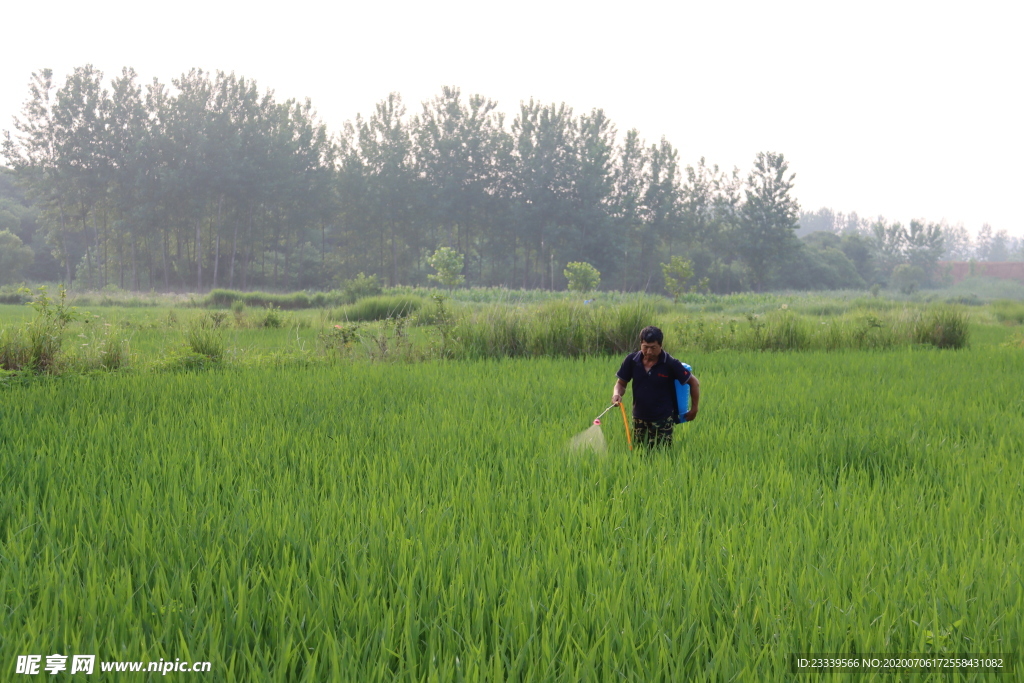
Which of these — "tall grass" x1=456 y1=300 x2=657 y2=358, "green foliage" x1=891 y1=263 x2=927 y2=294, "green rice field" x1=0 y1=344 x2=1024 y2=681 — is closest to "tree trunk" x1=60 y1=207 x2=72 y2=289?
"tall grass" x1=456 y1=300 x2=657 y2=358

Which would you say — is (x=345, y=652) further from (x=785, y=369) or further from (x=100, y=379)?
(x=785, y=369)

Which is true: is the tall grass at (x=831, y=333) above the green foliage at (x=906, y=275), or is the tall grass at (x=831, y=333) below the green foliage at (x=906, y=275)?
below

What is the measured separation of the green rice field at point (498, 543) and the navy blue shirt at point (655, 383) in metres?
0.32

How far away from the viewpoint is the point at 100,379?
622cm

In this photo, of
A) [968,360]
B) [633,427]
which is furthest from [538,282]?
[633,427]

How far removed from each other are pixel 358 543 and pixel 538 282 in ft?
208

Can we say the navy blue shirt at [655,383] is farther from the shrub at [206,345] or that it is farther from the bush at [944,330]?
the bush at [944,330]

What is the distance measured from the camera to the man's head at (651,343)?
3.57m

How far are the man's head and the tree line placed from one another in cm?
4750

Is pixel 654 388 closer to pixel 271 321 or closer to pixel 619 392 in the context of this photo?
pixel 619 392

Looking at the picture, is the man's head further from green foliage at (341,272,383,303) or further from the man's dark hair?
green foliage at (341,272,383,303)

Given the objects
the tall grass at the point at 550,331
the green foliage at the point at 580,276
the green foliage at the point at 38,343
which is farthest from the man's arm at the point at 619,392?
the green foliage at the point at 580,276

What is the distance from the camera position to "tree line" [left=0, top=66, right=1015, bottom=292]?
53125 millimetres

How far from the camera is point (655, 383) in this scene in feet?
12.3
